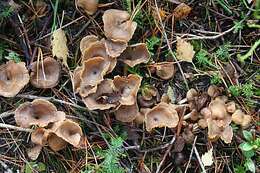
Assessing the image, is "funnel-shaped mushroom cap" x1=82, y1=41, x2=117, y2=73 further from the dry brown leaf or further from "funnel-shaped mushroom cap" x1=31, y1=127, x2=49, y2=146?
"funnel-shaped mushroom cap" x1=31, y1=127, x2=49, y2=146

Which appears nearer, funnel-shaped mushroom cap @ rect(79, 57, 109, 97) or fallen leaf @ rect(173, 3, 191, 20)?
funnel-shaped mushroom cap @ rect(79, 57, 109, 97)

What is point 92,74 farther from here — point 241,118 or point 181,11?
point 241,118

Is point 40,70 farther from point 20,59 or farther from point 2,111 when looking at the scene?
point 2,111

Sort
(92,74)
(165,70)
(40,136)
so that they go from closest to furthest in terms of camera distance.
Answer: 1. (40,136)
2. (92,74)
3. (165,70)

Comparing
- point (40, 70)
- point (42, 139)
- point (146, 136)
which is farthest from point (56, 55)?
point (146, 136)

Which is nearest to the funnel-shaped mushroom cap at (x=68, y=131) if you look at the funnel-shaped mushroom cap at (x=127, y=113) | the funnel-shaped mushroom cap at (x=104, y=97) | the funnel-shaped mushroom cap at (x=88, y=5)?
the funnel-shaped mushroom cap at (x=104, y=97)

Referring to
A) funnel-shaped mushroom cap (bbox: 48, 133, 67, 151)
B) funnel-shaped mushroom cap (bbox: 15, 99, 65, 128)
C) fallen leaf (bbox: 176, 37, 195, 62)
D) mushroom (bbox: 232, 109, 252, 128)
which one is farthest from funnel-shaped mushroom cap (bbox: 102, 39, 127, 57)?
mushroom (bbox: 232, 109, 252, 128)

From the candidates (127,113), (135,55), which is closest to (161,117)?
(127,113)
